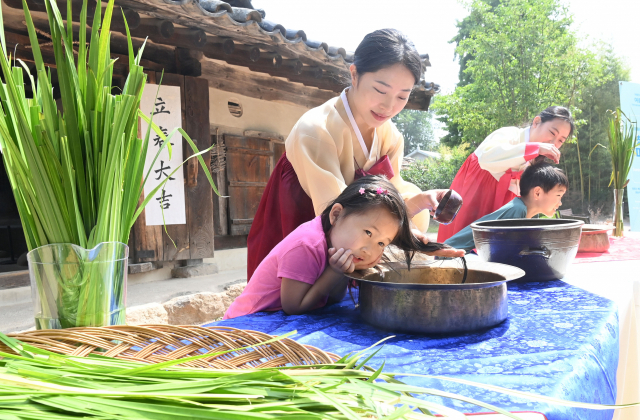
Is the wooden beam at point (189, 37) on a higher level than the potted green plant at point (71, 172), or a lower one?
higher

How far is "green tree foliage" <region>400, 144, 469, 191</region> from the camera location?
23.1 metres

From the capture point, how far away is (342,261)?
4.35 ft

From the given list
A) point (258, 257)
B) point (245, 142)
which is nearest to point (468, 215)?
point (258, 257)

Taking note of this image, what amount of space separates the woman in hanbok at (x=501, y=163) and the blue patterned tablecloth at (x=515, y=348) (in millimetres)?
1563

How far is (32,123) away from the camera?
0.94m

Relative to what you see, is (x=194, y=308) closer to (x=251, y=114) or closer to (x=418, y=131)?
(x=251, y=114)

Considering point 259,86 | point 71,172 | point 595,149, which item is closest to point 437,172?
point 595,149

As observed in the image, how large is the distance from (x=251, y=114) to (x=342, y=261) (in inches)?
200

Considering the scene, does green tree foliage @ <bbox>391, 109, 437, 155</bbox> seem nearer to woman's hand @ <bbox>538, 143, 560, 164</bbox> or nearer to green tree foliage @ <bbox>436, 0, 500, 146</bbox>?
green tree foliage @ <bbox>436, 0, 500, 146</bbox>

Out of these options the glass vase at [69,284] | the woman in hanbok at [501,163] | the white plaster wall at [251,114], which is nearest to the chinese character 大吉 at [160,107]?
the white plaster wall at [251,114]

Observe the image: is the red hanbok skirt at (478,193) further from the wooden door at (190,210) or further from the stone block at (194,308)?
the wooden door at (190,210)

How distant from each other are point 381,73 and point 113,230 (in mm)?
1222

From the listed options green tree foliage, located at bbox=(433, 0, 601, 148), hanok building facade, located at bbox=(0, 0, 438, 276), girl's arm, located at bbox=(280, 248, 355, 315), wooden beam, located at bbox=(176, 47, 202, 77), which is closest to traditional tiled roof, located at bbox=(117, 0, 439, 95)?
hanok building facade, located at bbox=(0, 0, 438, 276)

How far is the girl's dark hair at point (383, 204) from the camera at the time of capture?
4.52 ft
